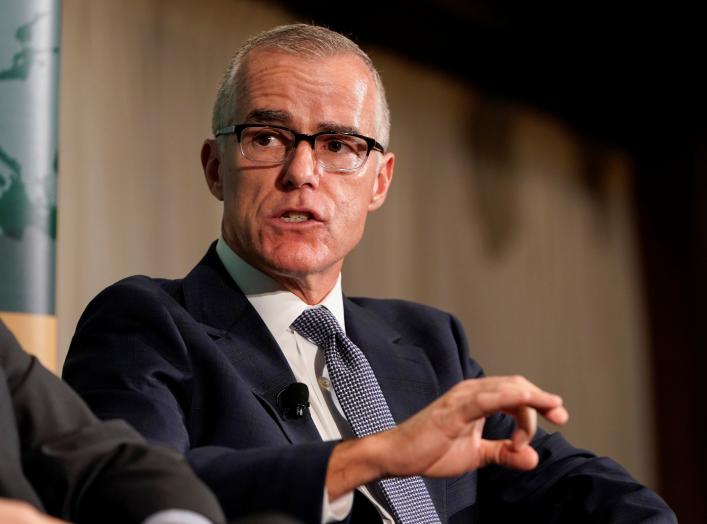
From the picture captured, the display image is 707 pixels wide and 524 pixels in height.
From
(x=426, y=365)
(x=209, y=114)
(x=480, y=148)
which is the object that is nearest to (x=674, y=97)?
(x=480, y=148)

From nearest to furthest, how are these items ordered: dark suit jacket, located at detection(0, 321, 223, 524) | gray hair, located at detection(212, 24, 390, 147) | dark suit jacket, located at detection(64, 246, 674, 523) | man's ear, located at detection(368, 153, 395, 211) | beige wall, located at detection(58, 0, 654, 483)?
dark suit jacket, located at detection(0, 321, 223, 524)
dark suit jacket, located at detection(64, 246, 674, 523)
gray hair, located at detection(212, 24, 390, 147)
man's ear, located at detection(368, 153, 395, 211)
beige wall, located at detection(58, 0, 654, 483)

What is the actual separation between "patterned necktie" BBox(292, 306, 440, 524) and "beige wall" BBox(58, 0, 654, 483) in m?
1.65

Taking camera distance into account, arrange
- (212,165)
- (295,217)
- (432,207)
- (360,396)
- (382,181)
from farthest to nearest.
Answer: (432,207) < (382,181) < (212,165) < (295,217) < (360,396)

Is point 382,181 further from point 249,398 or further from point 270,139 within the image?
point 249,398

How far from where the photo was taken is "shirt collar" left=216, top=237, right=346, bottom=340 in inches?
77.2

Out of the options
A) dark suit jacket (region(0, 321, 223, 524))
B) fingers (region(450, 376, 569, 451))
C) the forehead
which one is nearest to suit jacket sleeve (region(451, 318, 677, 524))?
fingers (region(450, 376, 569, 451))

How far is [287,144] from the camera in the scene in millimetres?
2004

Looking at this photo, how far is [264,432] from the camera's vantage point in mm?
1731

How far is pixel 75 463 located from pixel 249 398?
1.85 feet

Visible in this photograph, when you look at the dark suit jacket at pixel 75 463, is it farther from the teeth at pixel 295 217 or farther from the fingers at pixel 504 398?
the teeth at pixel 295 217

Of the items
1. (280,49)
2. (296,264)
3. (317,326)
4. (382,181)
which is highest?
(280,49)

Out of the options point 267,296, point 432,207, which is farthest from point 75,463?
point 432,207

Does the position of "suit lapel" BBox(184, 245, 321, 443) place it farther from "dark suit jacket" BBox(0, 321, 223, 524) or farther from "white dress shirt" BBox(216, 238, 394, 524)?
"dark suit jacket" BBox(0, 321, 223, 524)

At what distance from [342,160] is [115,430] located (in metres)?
0.90
